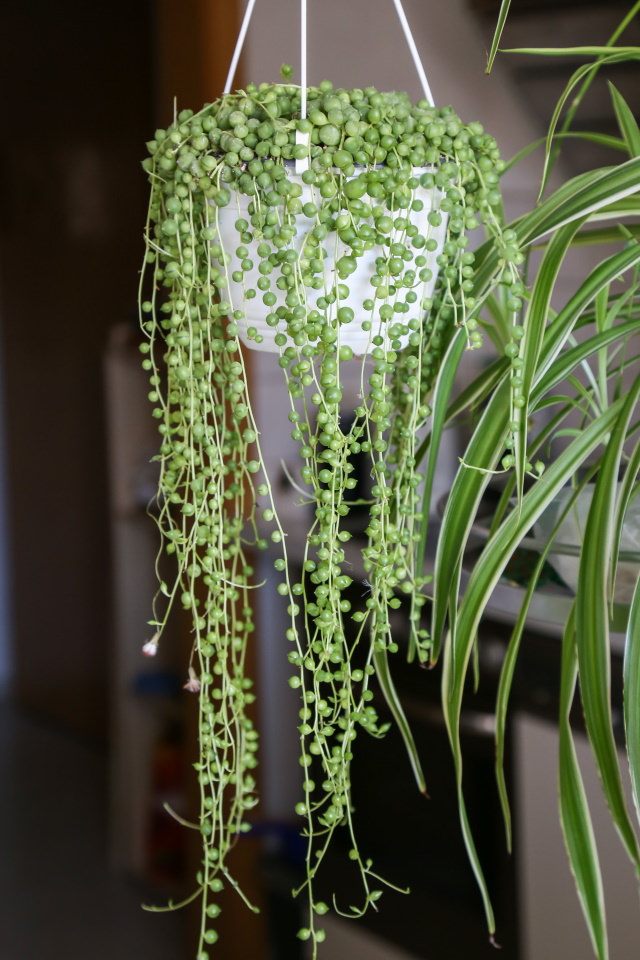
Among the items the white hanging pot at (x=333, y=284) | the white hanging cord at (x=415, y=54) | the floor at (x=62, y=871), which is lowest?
the floor at (x=62, y=871)

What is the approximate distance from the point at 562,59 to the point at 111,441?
64.3 inches

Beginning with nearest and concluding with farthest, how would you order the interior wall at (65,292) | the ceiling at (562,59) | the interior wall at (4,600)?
the ceiling at (562,59), the interior wall at (65,292), the interior wall at (4,600)

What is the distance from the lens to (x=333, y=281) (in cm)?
68

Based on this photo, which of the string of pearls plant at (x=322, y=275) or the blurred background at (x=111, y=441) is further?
the blurred background at (x=111, y=441)

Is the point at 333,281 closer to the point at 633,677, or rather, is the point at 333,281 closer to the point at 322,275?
the point at 322,275

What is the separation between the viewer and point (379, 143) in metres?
0.64

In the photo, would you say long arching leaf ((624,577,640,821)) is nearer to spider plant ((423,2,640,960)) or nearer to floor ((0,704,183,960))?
spider plant ((423,2,640,960))

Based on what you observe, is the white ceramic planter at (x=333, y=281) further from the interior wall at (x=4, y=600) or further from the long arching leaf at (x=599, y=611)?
the interior wall at (x=4, y=600)

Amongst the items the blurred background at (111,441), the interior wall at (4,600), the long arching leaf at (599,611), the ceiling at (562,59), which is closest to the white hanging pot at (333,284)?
the long arching leaf at (599,611)

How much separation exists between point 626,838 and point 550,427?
35 cm

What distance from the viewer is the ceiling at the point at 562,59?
1944mm

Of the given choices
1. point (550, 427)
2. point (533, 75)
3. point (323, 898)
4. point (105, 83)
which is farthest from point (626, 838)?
point (105, 83)

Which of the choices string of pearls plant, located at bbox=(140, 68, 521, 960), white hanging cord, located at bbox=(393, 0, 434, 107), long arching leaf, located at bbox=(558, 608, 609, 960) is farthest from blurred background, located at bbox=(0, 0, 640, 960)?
white hanging cord, located at bbox=(393, 0, 434, 107)

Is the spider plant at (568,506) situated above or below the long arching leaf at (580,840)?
above
